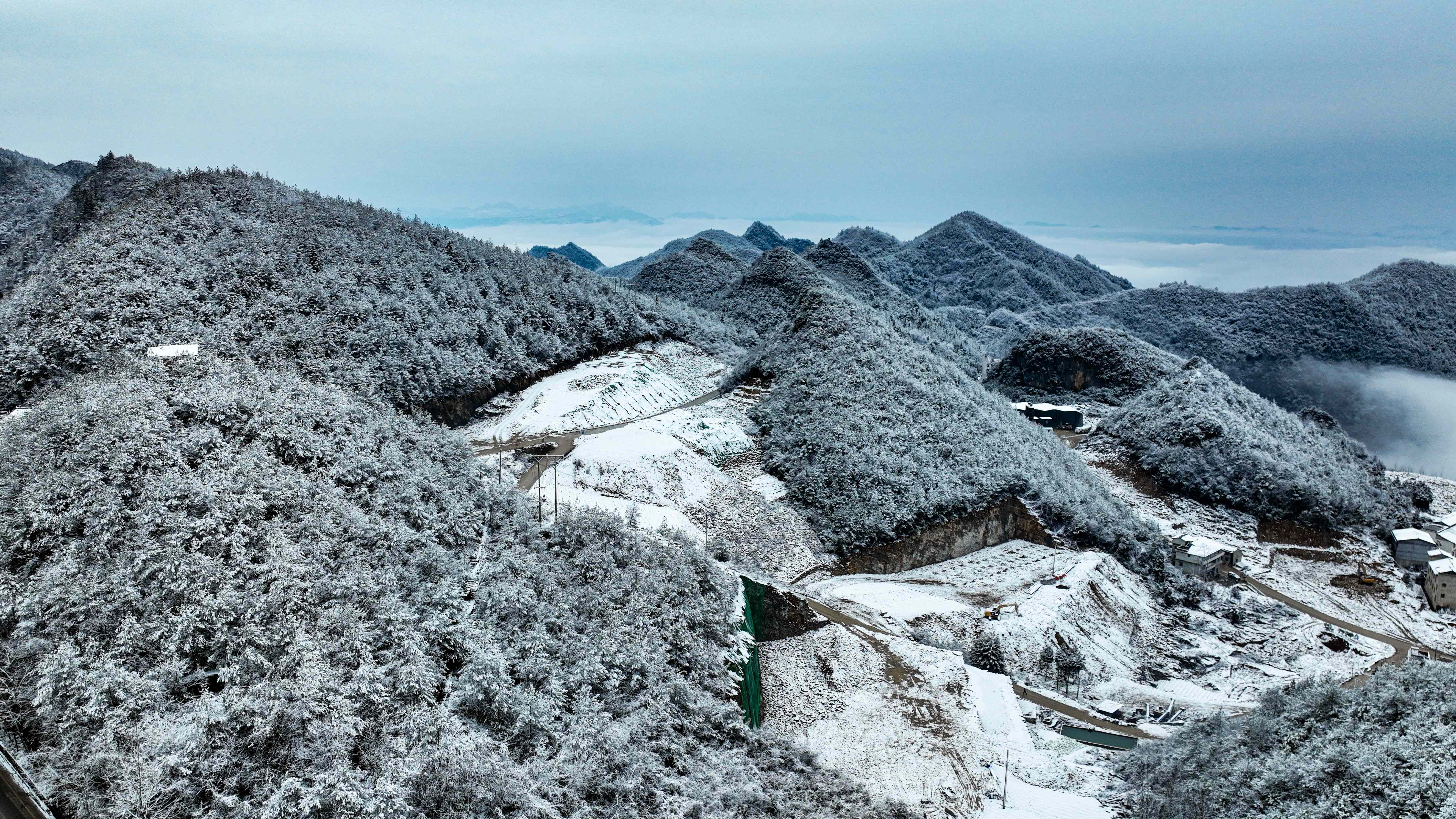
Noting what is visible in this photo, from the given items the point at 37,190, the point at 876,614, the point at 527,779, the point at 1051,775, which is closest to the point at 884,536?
the point at 876,614

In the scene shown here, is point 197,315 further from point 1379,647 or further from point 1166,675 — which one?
point 1379,647

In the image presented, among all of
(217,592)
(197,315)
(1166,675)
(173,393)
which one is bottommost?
(1166,675)

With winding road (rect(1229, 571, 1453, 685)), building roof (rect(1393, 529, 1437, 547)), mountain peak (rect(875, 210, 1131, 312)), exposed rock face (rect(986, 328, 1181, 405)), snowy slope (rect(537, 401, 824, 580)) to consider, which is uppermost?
mountain peak (rect(875, 210, 1131, 312))

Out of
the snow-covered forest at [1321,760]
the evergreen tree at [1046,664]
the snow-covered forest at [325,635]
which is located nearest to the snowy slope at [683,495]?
the snow-covered forest at [325,635]

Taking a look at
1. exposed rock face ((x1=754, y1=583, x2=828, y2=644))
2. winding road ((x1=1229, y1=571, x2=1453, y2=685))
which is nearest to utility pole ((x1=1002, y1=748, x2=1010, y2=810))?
exposed rock face ((x1=754, y1=583, x2=828, y2=644))

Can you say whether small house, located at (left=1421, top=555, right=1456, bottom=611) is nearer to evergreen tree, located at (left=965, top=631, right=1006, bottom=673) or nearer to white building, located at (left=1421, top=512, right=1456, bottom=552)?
white building, located at (left=1421, top=512, right=1456, bottom=552)
